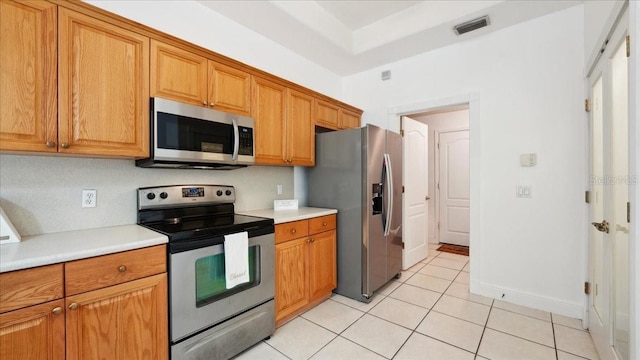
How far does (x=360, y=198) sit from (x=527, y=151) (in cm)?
167

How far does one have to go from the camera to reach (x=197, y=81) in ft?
6.36

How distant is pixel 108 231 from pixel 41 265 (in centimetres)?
54

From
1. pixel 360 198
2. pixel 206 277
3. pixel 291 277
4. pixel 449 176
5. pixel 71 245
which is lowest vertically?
pixel 291 277

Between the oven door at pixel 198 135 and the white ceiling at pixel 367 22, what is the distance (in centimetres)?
111

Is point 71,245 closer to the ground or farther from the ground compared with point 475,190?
closer to the ground

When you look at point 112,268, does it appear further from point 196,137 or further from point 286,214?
point 286,214

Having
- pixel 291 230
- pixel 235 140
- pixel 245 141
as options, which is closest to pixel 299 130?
pixel 245 141

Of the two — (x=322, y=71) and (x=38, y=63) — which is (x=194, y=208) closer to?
(x=38, y=63)

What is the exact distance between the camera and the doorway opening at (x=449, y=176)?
186 inches

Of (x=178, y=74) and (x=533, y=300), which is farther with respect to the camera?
(x=533, y=300)

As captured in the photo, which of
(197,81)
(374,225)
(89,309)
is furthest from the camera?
(374,225)

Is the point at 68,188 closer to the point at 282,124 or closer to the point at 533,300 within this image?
the point at 282,124

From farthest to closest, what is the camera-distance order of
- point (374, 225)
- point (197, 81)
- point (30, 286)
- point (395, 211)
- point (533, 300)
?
point (395, 211) < point (374, 225) < point (533, 300) < point (197, 81) < point (30, 286)

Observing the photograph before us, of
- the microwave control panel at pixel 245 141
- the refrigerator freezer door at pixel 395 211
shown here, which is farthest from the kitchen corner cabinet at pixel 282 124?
the refrigerator freezer door at pixel 395 211
